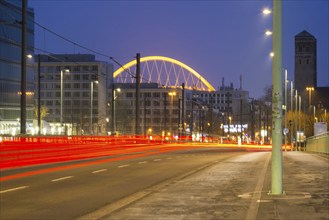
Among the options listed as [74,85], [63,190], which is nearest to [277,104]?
[63,190]

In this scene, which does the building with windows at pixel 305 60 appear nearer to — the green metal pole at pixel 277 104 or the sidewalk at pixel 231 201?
the sidewalk at pixel 231 201

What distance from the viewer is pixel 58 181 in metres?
20.6

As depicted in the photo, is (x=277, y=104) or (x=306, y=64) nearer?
(x=277, y=104)

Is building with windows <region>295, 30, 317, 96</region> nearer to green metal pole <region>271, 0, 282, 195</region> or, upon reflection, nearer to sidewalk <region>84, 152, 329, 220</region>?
sidewalk <region>84, 152, 329, 220</region>

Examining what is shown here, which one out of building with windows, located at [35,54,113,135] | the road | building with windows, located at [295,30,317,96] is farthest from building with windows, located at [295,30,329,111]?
the road

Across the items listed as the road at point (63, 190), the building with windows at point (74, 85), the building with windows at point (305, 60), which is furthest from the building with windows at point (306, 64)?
the road at point (63, 190)

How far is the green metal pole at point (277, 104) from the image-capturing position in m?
14.1

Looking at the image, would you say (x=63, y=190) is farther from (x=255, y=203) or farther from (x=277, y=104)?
(x=277, y=104)

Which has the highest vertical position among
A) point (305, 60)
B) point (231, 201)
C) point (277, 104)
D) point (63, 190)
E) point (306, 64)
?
point (305, 60)

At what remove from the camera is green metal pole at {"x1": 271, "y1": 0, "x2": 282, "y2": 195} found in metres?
14.1

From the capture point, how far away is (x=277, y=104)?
47.0 ft

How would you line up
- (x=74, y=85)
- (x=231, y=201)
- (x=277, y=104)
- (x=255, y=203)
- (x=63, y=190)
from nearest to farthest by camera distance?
(x=255, y=203), (x=231, y=201), (x=277, y=104), (x=63, y=190), (x=74, y=85)

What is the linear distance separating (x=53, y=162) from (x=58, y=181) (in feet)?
42.0

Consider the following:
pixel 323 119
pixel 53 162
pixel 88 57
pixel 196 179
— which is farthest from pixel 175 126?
pixel 196 179
